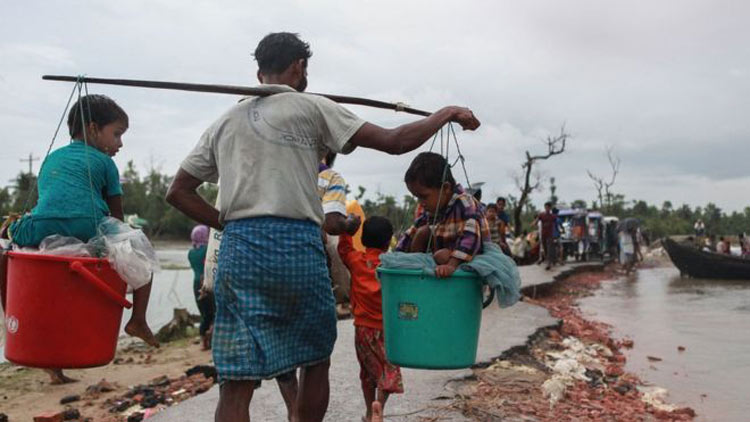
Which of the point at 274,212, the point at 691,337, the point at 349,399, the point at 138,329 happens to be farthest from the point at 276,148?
the point at 691,337

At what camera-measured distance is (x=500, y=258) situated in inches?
112

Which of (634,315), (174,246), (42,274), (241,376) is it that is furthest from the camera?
(174,246)

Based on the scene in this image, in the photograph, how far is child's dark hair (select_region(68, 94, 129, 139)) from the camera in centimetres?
302

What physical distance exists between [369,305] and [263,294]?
1.52 m

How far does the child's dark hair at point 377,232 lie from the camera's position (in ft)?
12.8

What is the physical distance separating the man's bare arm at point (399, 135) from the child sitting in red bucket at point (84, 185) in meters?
1.22

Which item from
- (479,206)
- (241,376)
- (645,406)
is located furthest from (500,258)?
(645,406)

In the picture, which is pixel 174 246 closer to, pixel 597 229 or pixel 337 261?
pixel 597 229

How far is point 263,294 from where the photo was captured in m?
2.42

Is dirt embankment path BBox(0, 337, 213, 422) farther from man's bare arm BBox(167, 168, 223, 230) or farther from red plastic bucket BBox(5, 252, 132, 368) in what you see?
man's bare arm BBox(167, 168, 223, 230)

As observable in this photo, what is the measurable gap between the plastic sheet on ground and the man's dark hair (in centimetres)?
89

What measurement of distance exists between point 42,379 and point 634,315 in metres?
9.35

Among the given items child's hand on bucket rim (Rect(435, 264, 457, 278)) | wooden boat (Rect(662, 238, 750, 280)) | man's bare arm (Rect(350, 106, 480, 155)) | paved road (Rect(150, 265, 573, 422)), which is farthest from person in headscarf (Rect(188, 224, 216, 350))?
wooden boat (Rect(662, 238, 750, 280))

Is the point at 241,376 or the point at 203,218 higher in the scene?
the point at 203,218
